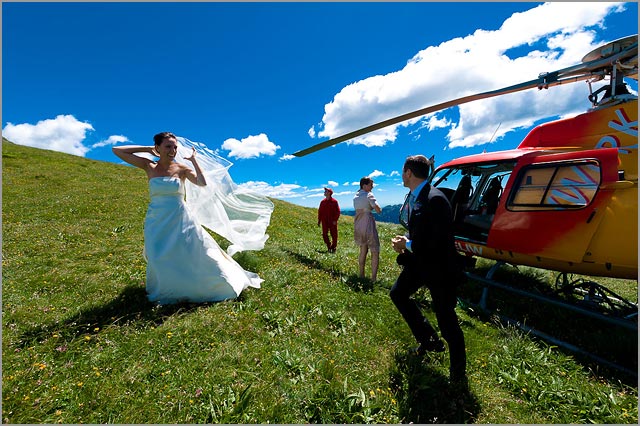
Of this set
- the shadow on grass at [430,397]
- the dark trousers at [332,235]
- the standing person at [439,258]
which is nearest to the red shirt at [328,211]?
the dark trousers at [332,235]

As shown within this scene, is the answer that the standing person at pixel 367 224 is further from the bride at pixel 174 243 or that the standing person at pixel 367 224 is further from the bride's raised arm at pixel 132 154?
the bride's raised arm at pixel 132 154

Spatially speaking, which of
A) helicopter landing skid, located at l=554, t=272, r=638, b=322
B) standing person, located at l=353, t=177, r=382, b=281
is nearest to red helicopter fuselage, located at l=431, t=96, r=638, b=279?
helicopter landing skid, located at l=554, t=272, r=638, b=322

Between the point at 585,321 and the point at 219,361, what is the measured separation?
296 inches

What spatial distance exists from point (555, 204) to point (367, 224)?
12.6ft

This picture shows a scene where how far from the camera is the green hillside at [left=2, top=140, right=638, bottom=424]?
11.4ft

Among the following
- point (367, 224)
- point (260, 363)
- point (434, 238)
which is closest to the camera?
point (434, 238)

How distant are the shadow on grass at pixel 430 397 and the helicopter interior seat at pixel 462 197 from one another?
198 inches

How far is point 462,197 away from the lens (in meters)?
8.46

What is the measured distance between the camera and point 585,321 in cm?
640

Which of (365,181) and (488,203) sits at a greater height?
(365,181)

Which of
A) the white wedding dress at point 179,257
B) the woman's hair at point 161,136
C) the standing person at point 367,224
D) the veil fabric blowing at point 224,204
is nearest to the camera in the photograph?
the white wedding dress at point 179,257

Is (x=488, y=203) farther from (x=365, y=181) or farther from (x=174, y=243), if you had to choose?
(x=174, y=243)

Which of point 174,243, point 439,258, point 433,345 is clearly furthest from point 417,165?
point 174,243

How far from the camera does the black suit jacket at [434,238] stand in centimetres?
376
